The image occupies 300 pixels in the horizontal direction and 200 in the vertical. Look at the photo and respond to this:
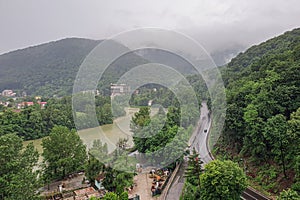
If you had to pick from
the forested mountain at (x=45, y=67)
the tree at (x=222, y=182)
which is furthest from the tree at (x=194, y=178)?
the forested mountain at (x=45, y=67)

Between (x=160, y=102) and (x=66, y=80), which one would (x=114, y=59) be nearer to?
(x=160, y=102)

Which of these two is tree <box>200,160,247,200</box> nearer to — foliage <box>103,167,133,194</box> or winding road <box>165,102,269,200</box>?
winding road <box>165,102,269,200</box>

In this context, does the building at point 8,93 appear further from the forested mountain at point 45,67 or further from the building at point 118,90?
the building at point 118,90

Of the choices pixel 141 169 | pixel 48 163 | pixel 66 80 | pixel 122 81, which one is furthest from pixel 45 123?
pixel 66 80

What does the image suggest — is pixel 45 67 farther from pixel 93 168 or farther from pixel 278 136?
pixel 278 136

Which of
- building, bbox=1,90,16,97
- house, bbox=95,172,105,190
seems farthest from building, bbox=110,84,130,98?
building, bbox=1,90,16,97

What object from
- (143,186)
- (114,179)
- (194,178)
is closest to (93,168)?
(114,179)

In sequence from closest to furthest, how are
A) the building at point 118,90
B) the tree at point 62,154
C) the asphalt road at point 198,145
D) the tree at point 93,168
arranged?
the building at point 118,90 → the asphalt road at point 198,145 → the tree at point 93,168 → the tree at point 62,154

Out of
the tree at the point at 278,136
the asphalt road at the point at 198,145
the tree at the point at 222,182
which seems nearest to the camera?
the tree at the point at 222,182
